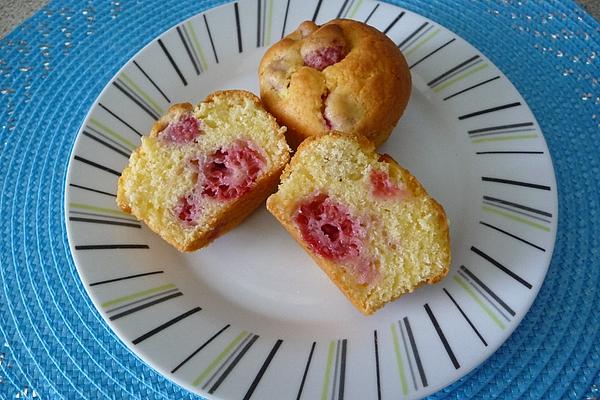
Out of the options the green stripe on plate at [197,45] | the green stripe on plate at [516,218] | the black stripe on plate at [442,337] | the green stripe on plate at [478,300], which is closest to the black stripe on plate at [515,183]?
the green stripe on plate at [516,218]

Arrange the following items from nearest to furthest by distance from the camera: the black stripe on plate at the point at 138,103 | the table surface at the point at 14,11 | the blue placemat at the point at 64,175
A: the blue placemat at the point at 64,175, the black stripe on plate at the point at 138,103, the table surface at the point at 14,11

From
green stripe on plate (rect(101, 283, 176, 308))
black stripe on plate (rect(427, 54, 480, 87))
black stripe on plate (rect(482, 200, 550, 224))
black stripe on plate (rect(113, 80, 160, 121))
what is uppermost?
black stripe on plate (rect(113, 80, 160, 121))

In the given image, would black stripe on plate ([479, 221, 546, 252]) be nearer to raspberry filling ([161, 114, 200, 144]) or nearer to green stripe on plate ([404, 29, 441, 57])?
green stripe on plate ([404, 29, 441, 57])

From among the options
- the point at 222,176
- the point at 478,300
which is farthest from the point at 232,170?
the point at 478,300

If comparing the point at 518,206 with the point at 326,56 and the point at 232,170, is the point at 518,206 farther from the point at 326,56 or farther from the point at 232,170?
the point at 232,170

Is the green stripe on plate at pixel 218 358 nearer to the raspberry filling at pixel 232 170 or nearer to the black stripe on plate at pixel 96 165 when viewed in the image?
the raspberry filling at pixel 232 170

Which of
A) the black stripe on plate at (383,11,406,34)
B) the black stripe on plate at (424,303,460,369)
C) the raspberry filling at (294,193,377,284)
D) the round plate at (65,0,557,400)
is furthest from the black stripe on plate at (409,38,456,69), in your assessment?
the black stripe on plate at (424,303,460,369)
